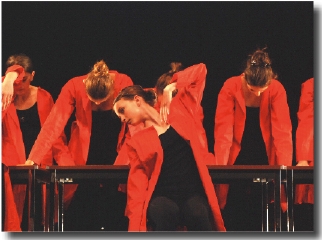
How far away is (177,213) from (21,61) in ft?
3.84

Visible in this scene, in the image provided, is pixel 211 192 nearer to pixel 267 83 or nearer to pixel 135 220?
pixel 135 220

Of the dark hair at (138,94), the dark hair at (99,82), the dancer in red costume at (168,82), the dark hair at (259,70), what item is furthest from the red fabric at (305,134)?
the dark hair at (99,82)

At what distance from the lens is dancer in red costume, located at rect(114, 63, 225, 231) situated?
133 inches

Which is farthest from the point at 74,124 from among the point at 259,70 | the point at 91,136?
the point at 259,70

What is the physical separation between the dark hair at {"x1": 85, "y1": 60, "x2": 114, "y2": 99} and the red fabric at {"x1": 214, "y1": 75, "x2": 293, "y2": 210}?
61cm

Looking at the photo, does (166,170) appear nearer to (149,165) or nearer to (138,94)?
(149,165)

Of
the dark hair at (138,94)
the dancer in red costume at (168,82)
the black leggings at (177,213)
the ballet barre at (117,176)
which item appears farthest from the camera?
the dancer in red costume at (168,82)

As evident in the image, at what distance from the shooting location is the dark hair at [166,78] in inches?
150

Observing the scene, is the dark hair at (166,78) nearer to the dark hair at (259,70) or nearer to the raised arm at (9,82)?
the dark hair at (259,70)

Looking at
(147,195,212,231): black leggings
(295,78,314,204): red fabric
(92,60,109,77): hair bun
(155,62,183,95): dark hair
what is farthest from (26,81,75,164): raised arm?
(295,78,314,204): red fabric

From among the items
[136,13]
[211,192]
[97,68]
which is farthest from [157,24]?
[211,192]

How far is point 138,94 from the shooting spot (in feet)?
12.1

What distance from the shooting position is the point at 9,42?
3.72 m

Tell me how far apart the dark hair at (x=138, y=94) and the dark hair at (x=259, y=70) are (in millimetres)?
534
